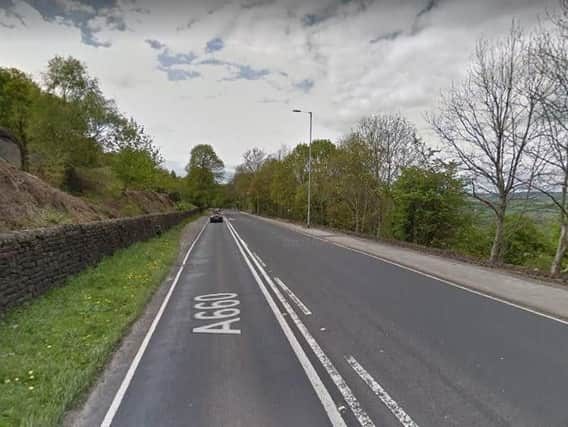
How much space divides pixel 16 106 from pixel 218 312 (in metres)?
28.2

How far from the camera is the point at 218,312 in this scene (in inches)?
247

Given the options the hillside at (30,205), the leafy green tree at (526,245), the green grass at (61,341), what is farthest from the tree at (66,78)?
the leafy green tree at (526,245)

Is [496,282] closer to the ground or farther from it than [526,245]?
farther from it

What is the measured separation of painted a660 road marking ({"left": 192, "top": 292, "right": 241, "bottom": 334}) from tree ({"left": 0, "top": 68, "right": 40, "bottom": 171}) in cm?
2304

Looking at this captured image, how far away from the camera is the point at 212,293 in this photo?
25.5 feet

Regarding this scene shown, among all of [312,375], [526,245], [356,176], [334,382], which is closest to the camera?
[334,382]

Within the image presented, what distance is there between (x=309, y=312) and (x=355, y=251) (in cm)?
935

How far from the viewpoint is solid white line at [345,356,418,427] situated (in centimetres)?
A: 297

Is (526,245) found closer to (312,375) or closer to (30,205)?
(312,375)

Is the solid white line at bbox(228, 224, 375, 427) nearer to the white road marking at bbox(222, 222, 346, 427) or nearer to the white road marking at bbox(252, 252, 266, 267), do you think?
the white road marking at bbox(222, 222, 346, 427)

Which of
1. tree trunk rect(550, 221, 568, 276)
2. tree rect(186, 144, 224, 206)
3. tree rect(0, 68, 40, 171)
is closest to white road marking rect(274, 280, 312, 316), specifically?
tree trunk rect(550, 221, 568, 276)

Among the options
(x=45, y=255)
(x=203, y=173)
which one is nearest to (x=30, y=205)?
(x=45, y=255)

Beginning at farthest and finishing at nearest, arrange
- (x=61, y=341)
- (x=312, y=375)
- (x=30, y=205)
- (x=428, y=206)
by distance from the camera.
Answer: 1. (x=428, y=206)
2. (x=30, y=205)
3. (x=61, y=341)
4. (x=312, y=375)

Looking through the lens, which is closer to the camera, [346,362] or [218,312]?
[346,362]
